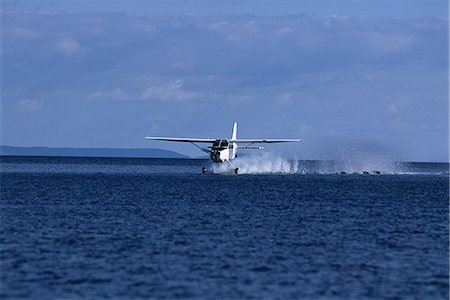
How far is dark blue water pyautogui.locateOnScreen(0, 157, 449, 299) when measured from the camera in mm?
29234

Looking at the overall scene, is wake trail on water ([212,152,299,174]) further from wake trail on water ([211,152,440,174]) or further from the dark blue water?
the dark blue water

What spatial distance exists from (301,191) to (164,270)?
5434 cm

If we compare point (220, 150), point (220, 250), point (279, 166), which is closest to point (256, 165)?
point (279, 166)

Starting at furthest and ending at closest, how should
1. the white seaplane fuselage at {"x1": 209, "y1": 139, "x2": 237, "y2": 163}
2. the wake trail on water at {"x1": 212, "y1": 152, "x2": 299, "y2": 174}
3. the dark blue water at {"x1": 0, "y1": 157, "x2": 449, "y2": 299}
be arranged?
the wake trail on water at {"x1": 212, "y1": 152, "x2": 299, "y2": 174}
the white seaplane fuselage at {"x1": 209, "y1": 139, "x2": 237, "y2": 163}
the dark blue water at {"x1": 0, "y1": 157, "x2": 449, "y2": 299}

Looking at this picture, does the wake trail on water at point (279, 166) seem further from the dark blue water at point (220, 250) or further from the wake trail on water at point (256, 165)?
the dark blue water at point (220, 250)

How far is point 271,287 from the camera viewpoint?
97.0 feet

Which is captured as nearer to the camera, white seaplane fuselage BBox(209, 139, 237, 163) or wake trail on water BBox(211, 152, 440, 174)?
white seaplane fuselage BBox(209, 139, 237, 163)

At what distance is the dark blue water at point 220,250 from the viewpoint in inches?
1151

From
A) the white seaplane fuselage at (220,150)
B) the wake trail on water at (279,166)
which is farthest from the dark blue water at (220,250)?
the wake trail on water at (279,166)

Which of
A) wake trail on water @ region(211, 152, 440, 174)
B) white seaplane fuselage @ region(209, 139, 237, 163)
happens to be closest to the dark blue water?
white seaplane fuselage @ region(209, 139, 237, 163)

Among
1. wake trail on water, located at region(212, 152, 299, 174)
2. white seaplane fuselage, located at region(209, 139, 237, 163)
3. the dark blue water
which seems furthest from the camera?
wake trail on water, located at region(212, 152, 299, 174)

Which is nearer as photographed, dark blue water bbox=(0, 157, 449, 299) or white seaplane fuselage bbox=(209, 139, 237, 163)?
dark blue water bbox=(0, 157, 449, 299)

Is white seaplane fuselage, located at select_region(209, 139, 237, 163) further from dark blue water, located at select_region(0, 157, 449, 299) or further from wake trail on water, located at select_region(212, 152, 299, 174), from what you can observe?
dark blue water, located at select_region(0, 157, 449, 299)

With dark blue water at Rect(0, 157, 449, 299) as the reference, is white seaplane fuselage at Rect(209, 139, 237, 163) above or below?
above
